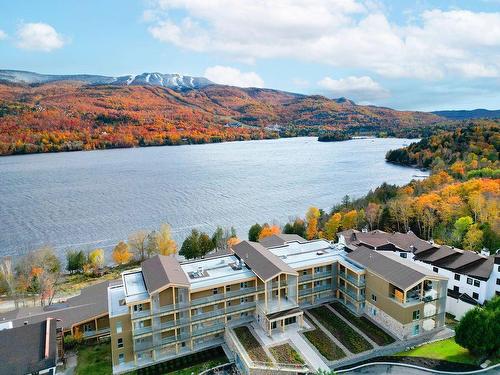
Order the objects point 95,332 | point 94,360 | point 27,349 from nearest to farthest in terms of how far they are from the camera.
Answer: point 27,349, point 94,360, point 95,332

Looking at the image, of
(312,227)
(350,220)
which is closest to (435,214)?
(350,220)

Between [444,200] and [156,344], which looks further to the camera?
[444,200]

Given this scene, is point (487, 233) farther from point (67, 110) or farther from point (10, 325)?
point (67, 110)

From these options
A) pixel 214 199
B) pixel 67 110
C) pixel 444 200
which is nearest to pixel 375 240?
pixel 444 200

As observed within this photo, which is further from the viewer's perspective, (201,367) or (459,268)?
(459,268)

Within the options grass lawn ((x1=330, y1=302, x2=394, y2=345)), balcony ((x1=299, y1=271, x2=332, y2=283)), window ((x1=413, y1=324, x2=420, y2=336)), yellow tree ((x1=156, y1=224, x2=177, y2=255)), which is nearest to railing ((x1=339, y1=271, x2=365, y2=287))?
balcony ((x1=299, y1=271, x2=332, y2=283))

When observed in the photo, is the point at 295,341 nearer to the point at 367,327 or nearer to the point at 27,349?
the point at 367,327

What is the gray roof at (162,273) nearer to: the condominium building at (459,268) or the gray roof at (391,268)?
the gray roof at (391,268)
